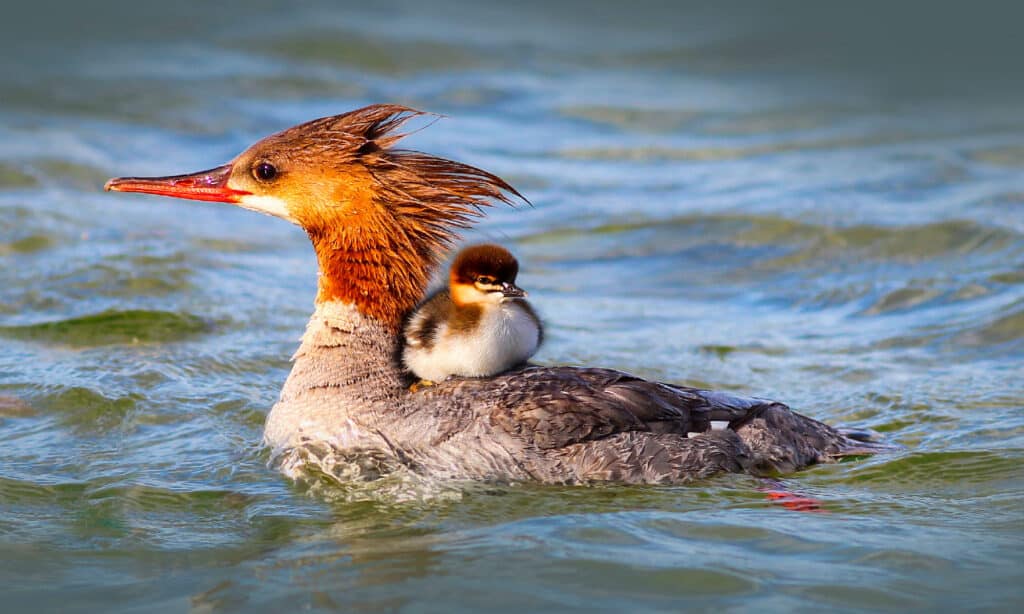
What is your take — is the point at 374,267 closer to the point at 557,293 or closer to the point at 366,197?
the point at 366,197

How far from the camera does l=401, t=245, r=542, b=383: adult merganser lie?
22.2ft

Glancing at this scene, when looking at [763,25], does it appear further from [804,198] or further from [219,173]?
[219,173]

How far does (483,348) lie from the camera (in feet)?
22.4

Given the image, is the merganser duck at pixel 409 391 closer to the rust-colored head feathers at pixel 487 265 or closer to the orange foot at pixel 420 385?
the orange foot at pixel 420 385

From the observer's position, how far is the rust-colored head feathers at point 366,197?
7086mm

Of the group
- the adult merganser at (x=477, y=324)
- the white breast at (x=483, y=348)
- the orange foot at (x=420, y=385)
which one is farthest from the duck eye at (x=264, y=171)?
the orange foot at (x=420, y=385)

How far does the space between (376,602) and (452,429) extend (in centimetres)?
143

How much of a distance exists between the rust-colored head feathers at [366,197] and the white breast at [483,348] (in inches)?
13.3

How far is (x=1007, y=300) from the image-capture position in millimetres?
10125

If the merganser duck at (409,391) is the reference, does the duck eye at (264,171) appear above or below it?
above

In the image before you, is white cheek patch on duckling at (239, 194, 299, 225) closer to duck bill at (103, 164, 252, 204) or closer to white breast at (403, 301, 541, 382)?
duck bill at (103, 164, 252, 204)

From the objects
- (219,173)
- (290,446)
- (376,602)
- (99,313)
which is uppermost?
(219,173)

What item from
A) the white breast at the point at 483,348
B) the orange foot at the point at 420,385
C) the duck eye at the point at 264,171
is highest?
the duck eye at the point at 264,171

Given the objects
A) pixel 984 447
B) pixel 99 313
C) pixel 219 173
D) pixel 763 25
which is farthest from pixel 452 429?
pixel 763 25
